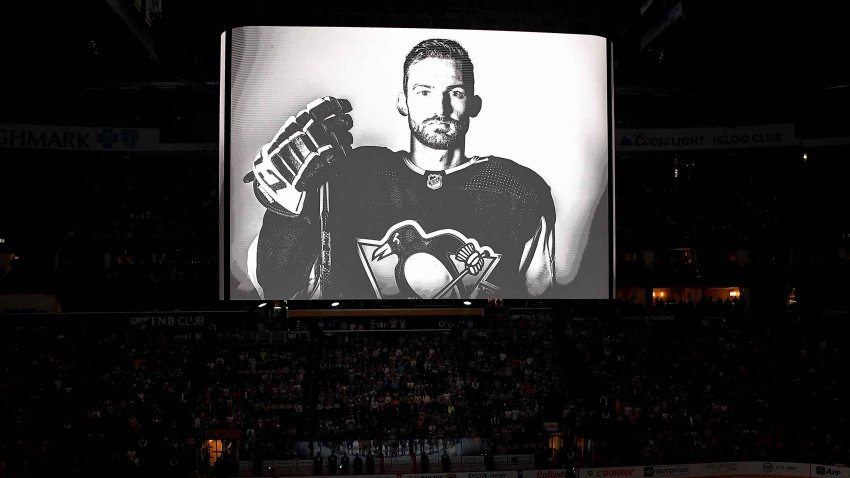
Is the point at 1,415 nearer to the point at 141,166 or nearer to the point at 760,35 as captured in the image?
the point at 141,166

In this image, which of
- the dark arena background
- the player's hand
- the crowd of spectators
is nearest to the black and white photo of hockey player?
the player's hand

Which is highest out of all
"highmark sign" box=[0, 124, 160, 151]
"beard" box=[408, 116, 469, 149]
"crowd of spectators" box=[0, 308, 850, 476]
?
"highmark sign" box=[0, 124, 160, 151]

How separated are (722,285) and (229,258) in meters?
21.2

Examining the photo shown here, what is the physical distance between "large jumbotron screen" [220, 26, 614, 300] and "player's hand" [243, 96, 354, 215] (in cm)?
3

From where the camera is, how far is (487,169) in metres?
20.1

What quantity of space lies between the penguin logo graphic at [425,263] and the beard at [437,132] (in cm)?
190

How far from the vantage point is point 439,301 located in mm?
20016

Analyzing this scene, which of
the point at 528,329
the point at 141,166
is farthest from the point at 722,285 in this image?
the point at 141,166

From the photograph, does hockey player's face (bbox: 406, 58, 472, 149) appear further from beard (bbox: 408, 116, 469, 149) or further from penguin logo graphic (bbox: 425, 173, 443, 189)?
penguin logo graphic (bbox: 425, 173, 443, 189)

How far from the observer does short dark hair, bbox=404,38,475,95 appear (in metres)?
20.1

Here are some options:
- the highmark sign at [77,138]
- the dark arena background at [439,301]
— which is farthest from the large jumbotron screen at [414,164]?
the highmark sign at [77,138]

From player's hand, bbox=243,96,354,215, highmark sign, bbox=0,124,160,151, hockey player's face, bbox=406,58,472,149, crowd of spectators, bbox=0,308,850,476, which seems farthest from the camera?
highmark sign, bbox=0,124,160,151

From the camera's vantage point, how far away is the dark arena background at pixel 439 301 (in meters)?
22.5

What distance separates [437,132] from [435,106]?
0.61m
